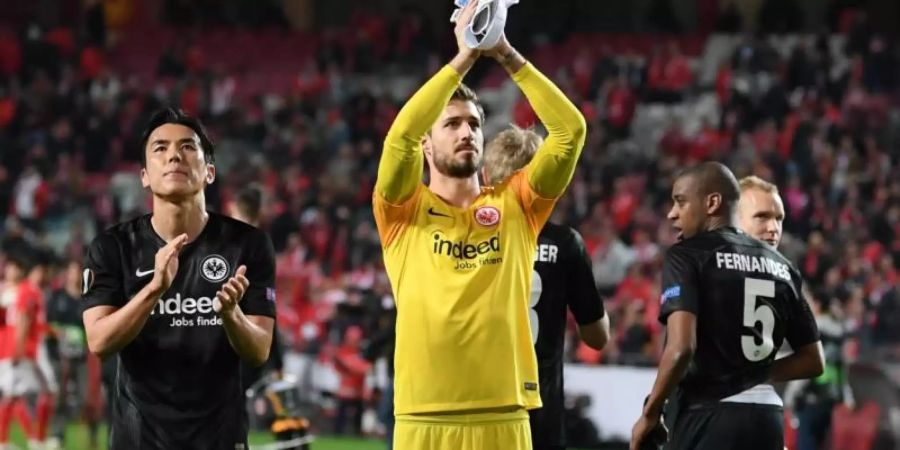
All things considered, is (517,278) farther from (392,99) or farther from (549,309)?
(392,99)

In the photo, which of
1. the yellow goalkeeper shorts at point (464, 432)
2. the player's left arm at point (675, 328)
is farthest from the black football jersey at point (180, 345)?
the player's left arm at point (675, 328)

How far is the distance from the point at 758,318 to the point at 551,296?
104 centimetres

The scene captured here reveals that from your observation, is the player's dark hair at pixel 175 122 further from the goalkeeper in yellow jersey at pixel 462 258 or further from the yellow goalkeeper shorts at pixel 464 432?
the yellow goalkeeper shorts at pixel 464 432

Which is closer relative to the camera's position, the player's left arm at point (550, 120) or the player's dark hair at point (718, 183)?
the player's left arm at point (550, 120)

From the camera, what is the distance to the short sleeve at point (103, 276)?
521 centimetres

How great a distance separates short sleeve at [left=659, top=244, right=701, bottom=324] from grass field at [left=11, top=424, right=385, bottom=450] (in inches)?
349

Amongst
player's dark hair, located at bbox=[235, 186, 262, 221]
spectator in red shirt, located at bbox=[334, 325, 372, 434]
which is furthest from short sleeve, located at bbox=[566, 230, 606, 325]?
spectator in red shirt, located at bbox=[334, 325, 372, 434]

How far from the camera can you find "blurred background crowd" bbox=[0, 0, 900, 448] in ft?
57.5

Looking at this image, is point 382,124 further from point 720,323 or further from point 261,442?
point 720,323

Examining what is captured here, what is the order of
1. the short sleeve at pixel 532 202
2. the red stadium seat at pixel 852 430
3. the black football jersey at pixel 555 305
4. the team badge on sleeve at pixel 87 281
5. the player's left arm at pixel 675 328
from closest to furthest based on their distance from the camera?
1. the team badge on sleeve at pixel 87 281
2. the short sleeve at pixel 532 202
3. the player's left arm at pixel 675 328
4. the black football jersey at pixel 555 305
5. the red stadium seat at pixel 852 430

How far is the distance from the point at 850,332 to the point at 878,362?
1.75 meters

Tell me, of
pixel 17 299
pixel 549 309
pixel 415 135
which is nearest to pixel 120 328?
pixel 415 135

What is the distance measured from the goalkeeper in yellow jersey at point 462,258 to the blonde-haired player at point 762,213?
5.37 ft

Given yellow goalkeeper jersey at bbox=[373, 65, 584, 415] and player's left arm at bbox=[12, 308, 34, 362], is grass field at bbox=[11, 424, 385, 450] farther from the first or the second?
yellow goalkeeper jersey at bbox=[373, 65, 584, 415]
